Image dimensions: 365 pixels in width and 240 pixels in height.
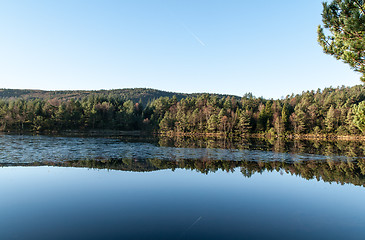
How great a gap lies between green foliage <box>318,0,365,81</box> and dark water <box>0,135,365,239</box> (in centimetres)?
748

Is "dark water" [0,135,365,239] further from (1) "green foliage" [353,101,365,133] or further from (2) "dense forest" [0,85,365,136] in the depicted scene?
(2) "dense forest" [0,85,365,136]

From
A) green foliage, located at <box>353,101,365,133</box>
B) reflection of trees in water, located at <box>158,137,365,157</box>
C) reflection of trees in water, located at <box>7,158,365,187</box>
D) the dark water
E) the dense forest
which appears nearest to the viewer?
the dark water

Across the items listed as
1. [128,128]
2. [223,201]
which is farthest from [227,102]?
[223,201]

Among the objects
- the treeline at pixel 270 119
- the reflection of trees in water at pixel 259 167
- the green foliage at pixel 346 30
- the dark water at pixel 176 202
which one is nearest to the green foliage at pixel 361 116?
the green foliage at pixel 346 30

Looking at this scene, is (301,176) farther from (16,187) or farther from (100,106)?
(100,106)

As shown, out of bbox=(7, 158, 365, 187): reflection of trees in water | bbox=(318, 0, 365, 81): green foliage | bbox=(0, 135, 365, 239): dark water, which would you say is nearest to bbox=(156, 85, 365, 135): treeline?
bbox=(7, 158, 365, 187): reflection of trees in water

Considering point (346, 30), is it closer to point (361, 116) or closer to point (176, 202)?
point (361, 116)

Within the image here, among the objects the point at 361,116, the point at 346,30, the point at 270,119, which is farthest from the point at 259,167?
the point at 270,119

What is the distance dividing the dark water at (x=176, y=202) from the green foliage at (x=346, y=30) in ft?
24.5

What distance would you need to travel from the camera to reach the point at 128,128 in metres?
100

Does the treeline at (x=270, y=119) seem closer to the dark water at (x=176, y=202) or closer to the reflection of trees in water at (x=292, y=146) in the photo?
the reflection of trees in water at (x=292, y=146)

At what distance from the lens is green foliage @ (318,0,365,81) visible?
10109 millimetres

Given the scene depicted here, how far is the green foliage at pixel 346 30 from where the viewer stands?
1011cm

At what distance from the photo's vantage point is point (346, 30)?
10.5 meters
